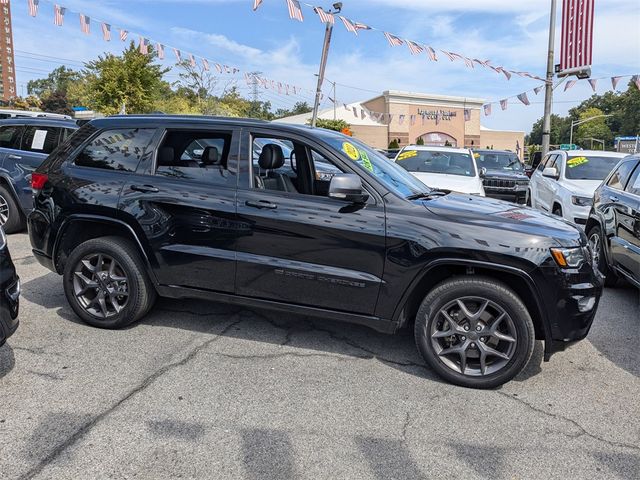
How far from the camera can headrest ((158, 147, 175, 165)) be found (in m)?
4.22

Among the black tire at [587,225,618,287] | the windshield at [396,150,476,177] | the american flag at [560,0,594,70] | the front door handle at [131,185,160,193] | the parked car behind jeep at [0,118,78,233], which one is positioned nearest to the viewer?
the front door handle at [131,185,160,193]

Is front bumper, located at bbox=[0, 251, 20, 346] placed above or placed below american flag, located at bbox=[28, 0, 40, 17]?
below

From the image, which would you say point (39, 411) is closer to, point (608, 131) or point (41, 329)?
point (41, 329)

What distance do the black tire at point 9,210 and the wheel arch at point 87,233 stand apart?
413 cm

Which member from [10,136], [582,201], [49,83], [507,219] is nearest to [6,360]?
[507,219]

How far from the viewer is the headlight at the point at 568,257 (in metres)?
3.36

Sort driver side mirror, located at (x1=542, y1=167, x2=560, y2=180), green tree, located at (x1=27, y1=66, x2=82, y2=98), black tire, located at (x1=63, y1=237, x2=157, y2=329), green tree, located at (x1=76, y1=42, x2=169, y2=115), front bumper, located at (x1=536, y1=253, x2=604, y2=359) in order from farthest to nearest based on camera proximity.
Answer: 1. green tree, located at (x1=27, y1=66, x2=82, y2=98)
2. green tree, located at (x1=76, y1=42, x2=169, y2=115)
3. driver side mirror, located at (x1=542, y1=167, x2=560, y2=180)
4. black tire, located at (x1=63, y1=237, x2=157, y2=329)
5. front bumper, located at (x1=536, y1=253, x2=604, y2=359)

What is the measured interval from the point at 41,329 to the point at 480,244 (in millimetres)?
3596

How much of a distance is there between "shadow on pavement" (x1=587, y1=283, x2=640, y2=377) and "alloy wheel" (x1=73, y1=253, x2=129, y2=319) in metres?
4.05

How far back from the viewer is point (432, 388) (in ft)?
11.4

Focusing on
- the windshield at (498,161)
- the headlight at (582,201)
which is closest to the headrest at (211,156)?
the headlight at (582,201)

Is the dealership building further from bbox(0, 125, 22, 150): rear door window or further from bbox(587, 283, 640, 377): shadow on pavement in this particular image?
bbox(587, 283, 640, 377): shadow on pavement

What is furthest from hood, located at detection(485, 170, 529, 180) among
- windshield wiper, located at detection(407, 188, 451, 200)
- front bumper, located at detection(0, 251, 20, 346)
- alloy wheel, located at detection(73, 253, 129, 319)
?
front bumper, located at detection(0, 251, 20, 346)

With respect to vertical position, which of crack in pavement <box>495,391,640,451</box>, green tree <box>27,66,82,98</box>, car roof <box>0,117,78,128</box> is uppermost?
green tree <box>27,66,82,98</box>
